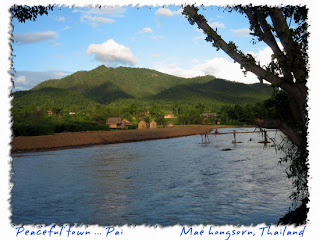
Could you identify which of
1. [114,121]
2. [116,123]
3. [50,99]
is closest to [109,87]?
[50,99]

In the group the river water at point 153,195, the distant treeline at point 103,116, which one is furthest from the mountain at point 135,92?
the river water at point 153,195

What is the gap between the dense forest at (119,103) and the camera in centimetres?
7006

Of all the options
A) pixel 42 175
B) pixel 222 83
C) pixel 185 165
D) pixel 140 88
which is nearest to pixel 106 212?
pixel 42 175

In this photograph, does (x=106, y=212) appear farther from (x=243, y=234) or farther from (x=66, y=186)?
(x=243, y=234)

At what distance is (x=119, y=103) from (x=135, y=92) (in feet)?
120

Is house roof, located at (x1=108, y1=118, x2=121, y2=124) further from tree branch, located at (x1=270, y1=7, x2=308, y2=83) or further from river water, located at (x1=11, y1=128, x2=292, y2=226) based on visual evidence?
tree branch, located at (x1=270, y1=7, x2=308, y2=83)

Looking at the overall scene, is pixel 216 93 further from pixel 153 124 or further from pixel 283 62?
pixel 283 62

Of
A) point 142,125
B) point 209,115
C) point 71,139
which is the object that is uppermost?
point 209,115

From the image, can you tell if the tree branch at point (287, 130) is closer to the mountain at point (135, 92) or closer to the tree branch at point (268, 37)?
the tree branch at point (268, 37)

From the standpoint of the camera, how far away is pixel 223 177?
21469mm

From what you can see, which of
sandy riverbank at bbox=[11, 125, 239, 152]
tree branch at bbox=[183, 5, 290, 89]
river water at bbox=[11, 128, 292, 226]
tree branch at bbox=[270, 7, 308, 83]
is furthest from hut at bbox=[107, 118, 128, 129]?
tree branch at bbox=[270, 7, 308, 83]

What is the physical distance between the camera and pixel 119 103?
504 feet

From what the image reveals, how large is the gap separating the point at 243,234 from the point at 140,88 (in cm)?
19168

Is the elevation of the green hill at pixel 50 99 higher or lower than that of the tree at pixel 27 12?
higher
